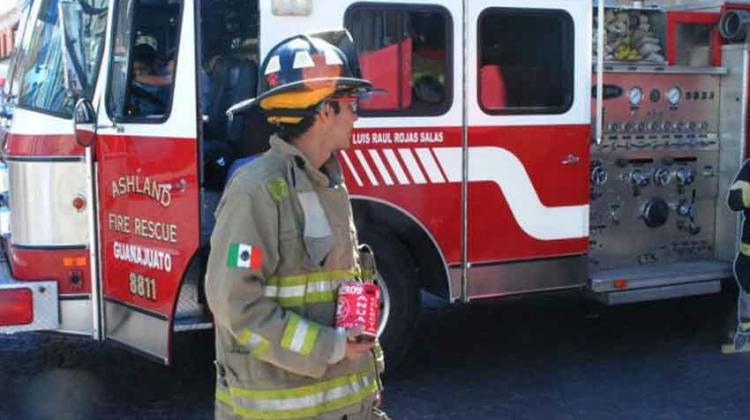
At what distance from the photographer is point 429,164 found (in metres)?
5.35

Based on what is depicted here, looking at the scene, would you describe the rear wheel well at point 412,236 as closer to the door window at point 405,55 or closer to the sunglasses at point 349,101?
the door window at point 405,55

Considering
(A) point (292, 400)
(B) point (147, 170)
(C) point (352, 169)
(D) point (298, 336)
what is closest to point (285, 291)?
(D) point (298, 336)

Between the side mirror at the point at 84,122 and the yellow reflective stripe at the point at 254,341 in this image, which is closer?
the yellow reflective stripe at the point at 254,341

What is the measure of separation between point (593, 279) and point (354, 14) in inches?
89.4

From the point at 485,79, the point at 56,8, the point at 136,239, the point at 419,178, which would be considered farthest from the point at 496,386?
the point at 56,8

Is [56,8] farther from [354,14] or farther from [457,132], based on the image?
[457,132]

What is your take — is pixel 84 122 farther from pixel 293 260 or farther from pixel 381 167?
pixel 293 260

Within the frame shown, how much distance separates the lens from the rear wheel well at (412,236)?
5273mm

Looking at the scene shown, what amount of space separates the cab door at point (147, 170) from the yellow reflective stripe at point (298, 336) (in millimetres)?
2574

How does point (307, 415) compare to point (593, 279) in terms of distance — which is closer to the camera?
point (307, 415)

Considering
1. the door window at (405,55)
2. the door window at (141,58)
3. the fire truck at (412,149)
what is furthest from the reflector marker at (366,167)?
the door window at (141,58)

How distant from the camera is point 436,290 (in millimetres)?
5566

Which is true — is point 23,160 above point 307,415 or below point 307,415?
above

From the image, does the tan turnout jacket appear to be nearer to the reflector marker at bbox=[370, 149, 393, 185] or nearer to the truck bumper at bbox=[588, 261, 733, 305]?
the reflector marker at bbox=[370, 149, 393, 185]
